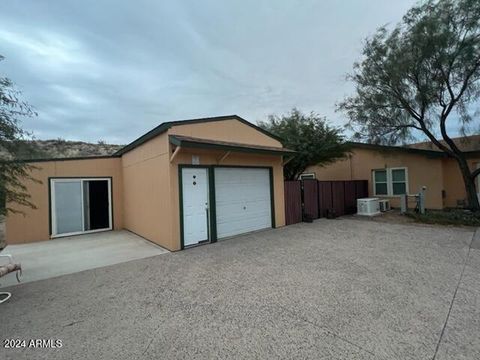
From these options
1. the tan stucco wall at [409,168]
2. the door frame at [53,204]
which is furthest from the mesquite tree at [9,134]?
the tan stucco wall at [409,168]

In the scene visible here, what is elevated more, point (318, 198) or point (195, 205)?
point (195, 205)

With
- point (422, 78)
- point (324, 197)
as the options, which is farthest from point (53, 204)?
point (422, 78)

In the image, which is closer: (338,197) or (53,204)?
(53,204)

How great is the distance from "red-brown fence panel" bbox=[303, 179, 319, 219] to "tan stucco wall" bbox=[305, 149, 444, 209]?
450 centimetres

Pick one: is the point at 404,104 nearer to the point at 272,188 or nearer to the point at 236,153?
the point at 272,188

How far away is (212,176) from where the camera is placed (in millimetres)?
7051

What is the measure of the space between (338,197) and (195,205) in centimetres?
774

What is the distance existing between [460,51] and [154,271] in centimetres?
1184

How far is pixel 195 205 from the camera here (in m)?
6.71

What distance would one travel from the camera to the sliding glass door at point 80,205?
8820mm

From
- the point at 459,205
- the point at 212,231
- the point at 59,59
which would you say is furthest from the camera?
the point at 459,205

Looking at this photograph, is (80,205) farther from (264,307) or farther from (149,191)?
(264,307)

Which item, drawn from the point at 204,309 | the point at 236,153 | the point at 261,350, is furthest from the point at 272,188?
the point at 261,350

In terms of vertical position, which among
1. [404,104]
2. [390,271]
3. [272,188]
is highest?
[404,104]
